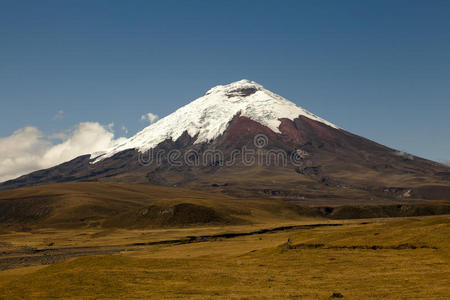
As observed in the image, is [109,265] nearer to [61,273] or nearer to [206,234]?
[61,273]

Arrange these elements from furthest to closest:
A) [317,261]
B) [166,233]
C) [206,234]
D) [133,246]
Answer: [166,233] → [206,234] → [133,246] → [317,261]

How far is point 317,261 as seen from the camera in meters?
60.5

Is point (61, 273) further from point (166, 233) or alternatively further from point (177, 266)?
point (166, 233)

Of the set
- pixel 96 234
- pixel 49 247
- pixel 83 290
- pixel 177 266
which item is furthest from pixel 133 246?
pixel 83 290

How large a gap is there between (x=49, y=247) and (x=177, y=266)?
7202 centimetres

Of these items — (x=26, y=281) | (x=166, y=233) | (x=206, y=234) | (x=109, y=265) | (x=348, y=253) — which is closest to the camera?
(x=26, y=281)

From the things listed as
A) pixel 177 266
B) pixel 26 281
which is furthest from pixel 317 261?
pixel 26 281

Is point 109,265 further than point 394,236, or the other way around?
point 394,236

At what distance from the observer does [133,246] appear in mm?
116812

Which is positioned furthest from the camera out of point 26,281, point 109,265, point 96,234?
point 96,234

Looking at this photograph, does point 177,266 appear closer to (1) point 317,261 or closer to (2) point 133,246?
(1) point 317,261

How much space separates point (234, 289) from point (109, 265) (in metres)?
18.9

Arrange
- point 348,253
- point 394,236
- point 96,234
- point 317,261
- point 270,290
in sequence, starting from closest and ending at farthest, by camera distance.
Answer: point 270,290, point 317,261, point 348,253, point 394,236, point 96,234

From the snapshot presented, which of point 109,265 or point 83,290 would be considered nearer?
point 83,290
